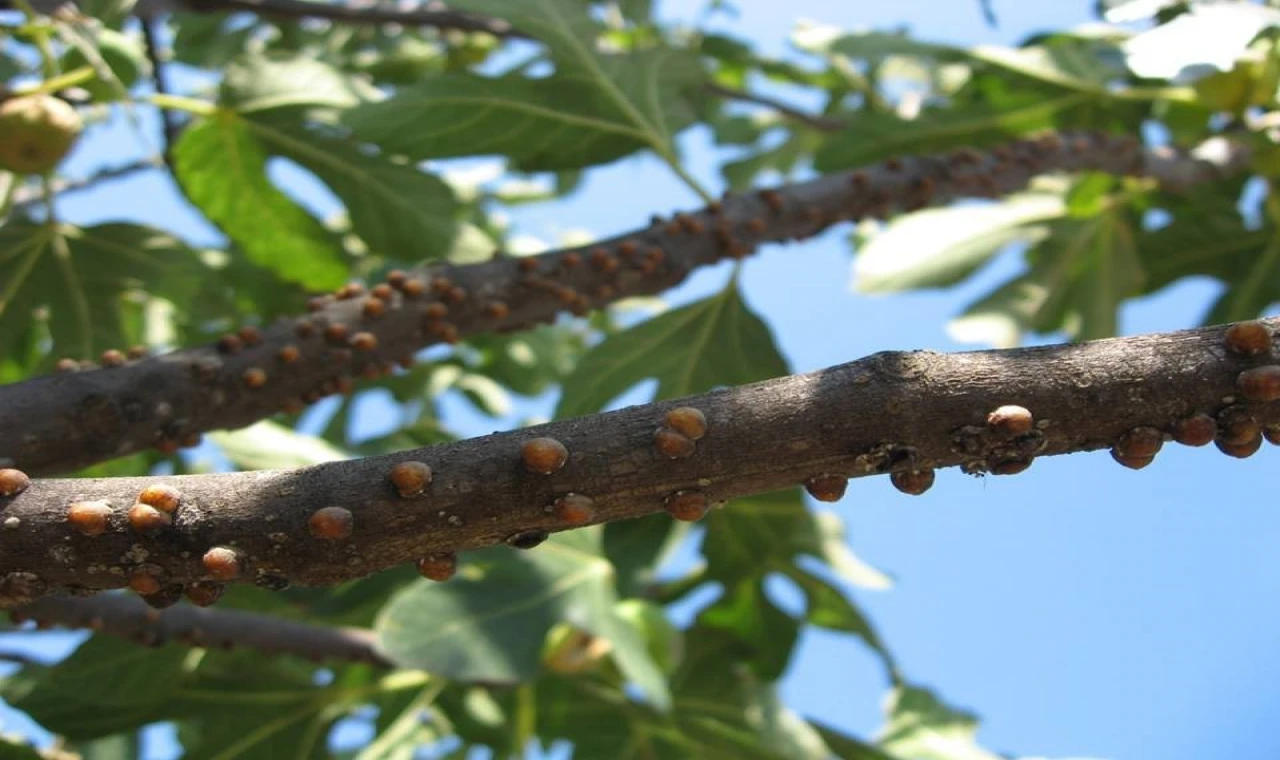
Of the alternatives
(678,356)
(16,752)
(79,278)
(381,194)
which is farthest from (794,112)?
(16,752)

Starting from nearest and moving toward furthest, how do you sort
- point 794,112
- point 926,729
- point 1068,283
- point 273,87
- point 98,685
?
point 98,685 < point 273,87 < point 926,729 < point 1068,283 < point 794,112

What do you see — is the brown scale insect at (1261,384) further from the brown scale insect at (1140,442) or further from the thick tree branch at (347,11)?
the thick tree branch at (347,11)

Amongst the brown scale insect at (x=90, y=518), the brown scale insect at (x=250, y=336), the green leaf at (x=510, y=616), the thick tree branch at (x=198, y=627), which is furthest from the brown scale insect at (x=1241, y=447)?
the green leaf at (x=510, y=616)

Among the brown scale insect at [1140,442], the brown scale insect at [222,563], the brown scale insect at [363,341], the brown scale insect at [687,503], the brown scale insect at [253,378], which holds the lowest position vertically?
the brown scale insect at [253,378]

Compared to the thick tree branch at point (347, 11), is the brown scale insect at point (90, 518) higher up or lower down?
higher up

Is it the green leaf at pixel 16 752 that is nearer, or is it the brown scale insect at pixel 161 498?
the brown scale insect at pixel 161 498

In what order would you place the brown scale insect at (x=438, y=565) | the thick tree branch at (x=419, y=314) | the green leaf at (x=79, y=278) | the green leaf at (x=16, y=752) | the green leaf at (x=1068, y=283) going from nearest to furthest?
the brown scale insect at (x=438, y=565) < the thick tree branch at (x=419, y=314) < the green leaf at (x=16, y=752) < the green leaf at (x=79, y=278) < the green leaf at (x=1068, y=283)

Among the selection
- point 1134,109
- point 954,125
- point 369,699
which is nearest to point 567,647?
point 369,699

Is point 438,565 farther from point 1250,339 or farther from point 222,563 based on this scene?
point 1250,339

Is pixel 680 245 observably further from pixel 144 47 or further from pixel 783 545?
pixel 144 47
